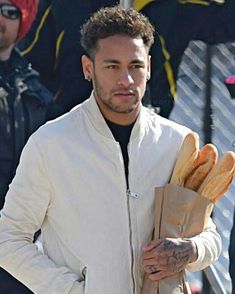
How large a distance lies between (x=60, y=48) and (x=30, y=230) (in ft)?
6.12

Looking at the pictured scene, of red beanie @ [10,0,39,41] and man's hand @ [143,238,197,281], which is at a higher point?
red beanie @ [10,0,39,41]

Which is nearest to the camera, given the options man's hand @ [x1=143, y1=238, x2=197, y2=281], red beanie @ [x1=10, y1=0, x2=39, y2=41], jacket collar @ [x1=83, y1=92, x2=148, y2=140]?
man's hand @ [x1=143, y1=238, x2=197, y2=281]

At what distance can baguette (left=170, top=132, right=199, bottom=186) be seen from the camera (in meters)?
2.67

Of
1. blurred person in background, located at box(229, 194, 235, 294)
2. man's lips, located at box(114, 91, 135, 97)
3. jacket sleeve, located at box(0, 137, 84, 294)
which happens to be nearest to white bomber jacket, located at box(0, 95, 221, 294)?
jacket sleeve, located at box(0, 137, 84, 294)

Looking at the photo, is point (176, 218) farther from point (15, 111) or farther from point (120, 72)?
point (15, 111)

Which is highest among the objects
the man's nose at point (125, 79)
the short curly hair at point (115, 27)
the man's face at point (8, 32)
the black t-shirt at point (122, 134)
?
the short curly hair at point (115, 27)

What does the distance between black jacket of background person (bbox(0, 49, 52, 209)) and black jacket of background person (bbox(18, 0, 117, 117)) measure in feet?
0.19

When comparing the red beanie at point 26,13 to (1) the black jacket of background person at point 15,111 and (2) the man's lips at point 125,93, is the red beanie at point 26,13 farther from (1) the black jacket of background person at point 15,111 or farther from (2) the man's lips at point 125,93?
(2) the man's lips at point 125,93

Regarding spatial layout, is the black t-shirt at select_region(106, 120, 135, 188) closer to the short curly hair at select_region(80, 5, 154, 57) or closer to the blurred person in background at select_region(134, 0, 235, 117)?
the short curly hair at select_region(80, 5, 154, 57)

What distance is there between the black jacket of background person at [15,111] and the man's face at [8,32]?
1.8 inches

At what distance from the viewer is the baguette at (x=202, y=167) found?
8.86 feet

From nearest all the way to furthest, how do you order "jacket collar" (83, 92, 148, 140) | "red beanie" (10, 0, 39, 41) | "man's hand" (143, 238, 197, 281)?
1. "man's hand" (143, 238, 197, 281)
2. "jacket collar" (83, 92, 148, 140)
3. "red beanie" (10, 0, 39, 41)

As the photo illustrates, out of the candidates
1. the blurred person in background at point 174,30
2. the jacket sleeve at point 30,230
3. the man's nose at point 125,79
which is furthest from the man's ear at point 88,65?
the blurred person in background at point 174,30

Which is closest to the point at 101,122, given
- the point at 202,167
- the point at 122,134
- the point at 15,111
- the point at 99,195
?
the point at 122,134
